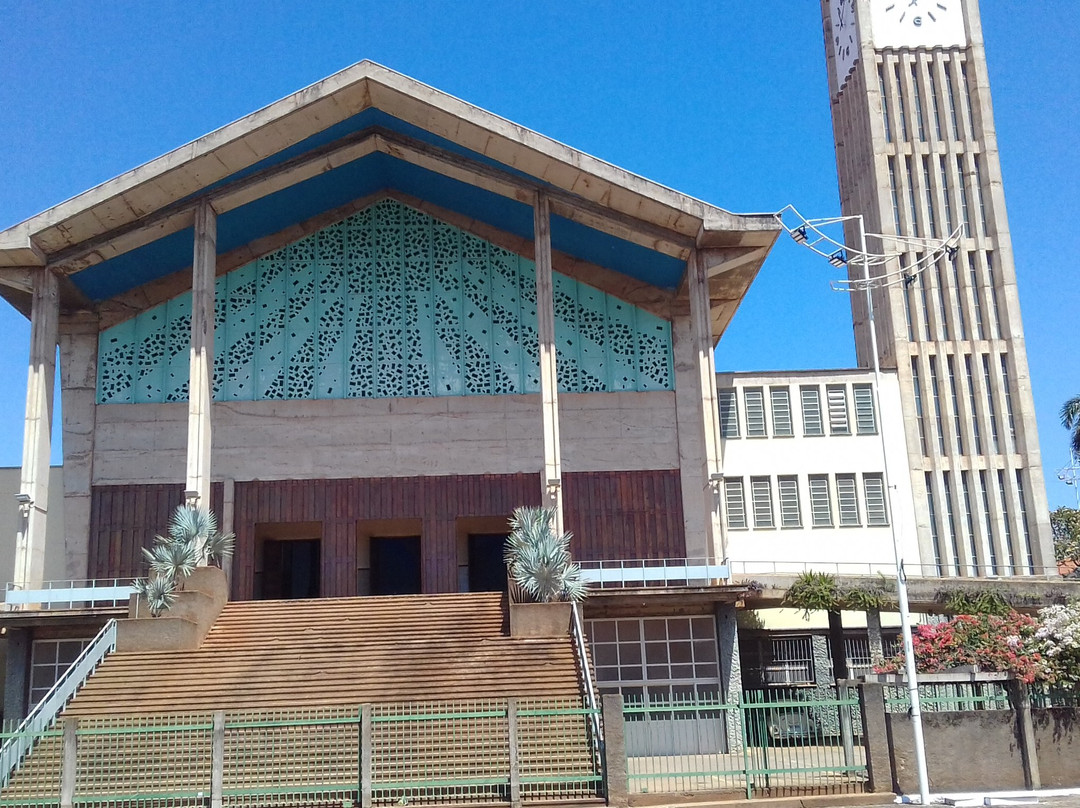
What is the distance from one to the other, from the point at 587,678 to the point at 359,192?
51.7ft

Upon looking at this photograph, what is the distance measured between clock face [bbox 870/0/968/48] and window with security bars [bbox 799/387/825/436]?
1332 cm

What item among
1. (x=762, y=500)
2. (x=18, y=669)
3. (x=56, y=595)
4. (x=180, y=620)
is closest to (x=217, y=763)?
(x=180, y=620)

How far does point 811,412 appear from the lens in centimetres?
3122

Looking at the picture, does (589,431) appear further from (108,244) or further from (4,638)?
(4,638)

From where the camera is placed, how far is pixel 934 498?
108 feet

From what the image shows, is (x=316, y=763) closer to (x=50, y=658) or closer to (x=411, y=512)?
(x=50, y=658)

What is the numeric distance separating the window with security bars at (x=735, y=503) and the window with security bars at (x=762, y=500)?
1.01ft

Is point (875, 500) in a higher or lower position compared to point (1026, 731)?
higher

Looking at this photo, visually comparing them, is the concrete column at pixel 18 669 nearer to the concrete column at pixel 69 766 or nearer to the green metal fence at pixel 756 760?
the concrete column at pixel 69 766

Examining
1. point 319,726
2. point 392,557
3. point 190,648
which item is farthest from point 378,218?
point 319,726

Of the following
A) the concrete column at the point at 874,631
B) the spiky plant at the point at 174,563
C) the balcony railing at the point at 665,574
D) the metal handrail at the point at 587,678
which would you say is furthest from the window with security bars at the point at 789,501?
the spiky plant at the point at 174,563

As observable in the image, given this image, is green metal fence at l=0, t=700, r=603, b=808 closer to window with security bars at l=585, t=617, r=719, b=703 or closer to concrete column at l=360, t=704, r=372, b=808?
concrete column at l=360, t=704, r=372, b=808

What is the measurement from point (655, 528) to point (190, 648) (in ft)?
37.2

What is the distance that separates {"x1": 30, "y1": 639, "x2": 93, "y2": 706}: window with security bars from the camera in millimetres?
24016
